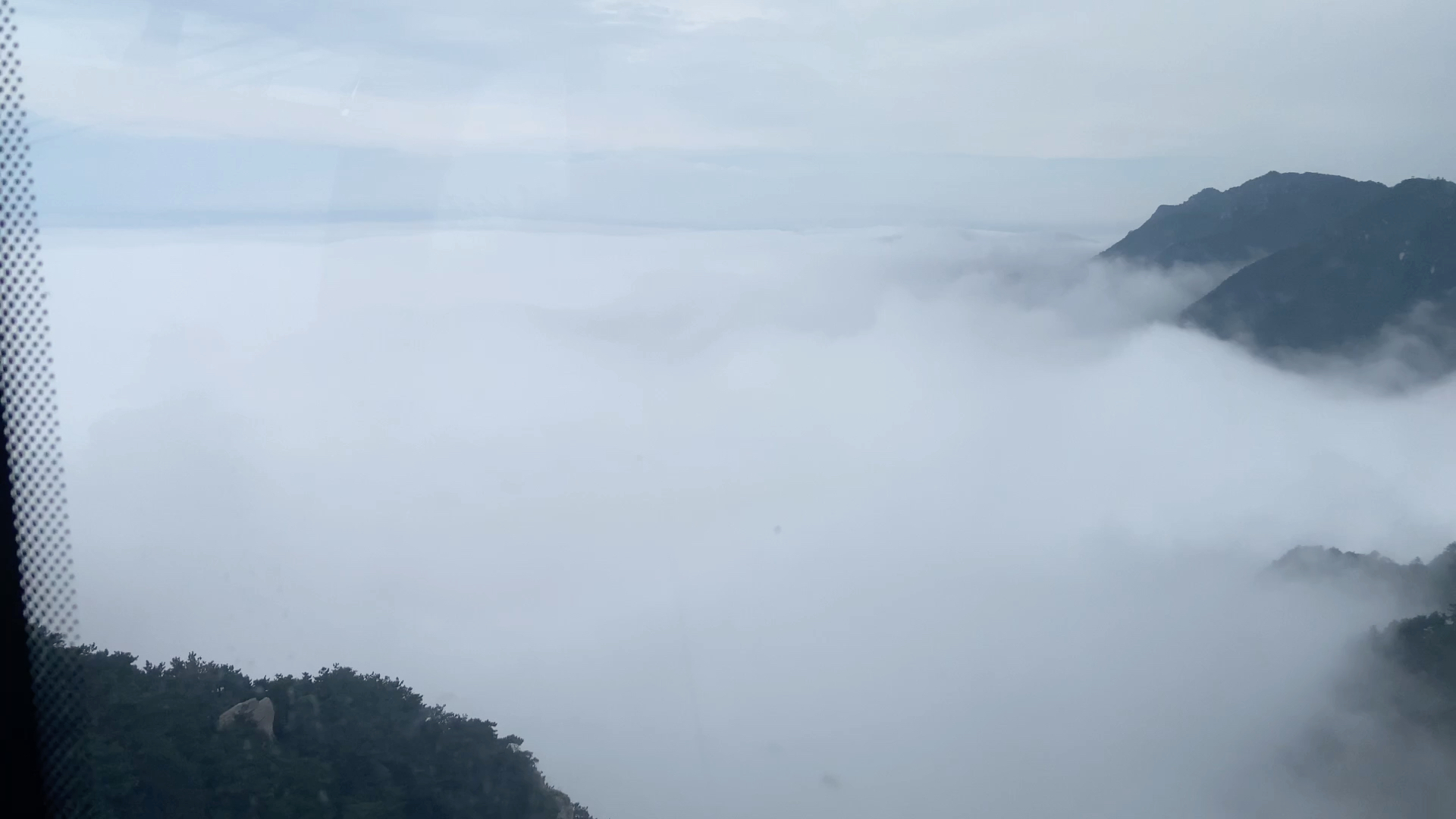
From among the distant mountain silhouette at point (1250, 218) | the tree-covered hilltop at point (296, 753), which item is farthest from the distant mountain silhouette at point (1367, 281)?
the tree-covered hilltop at point (296, 753)

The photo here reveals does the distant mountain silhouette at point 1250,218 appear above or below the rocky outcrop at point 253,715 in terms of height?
above

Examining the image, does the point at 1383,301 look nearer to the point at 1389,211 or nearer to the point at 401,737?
the point at 1389,211

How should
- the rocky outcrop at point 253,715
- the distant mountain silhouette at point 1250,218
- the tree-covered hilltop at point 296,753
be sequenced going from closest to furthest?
the tree-covered hilltop at point 296,753, the rocky outcrop at point 253,715, the distant mountain silhouette at point 1250,218

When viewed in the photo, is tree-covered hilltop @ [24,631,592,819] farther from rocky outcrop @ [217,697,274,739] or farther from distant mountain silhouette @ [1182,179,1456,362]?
distant mountain silhouette @ [1182,179,1456,362]

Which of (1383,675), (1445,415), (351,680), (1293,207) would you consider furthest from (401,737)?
(1293,207)

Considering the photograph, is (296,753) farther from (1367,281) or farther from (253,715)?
(1367,281)

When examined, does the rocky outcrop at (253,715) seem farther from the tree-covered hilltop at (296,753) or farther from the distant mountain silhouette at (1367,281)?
the distant mountain silhouette at (1367,281)

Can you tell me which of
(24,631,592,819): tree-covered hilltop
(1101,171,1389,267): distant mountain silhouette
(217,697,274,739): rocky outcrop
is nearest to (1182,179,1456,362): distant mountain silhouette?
(1101,171,1389,267): distant mountain silhouette
